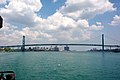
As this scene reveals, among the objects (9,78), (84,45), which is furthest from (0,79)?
(84,45)

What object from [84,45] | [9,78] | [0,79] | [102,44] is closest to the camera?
[9,78]

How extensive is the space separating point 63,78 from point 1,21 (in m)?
29.6

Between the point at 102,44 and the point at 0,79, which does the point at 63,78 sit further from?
the point at 102,44

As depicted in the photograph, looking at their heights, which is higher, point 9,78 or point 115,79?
point 9,78

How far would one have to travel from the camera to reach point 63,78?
1543 inches

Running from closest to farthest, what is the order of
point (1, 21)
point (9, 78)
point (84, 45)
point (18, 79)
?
point (1, 21) < point (9, 78) < point (18, 79) < point (84, 45)

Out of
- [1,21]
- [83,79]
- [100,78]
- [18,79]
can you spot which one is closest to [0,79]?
[1,21]

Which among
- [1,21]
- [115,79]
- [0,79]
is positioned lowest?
[115,79]

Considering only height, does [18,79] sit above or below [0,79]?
below

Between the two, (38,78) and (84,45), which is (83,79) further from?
(84,45)

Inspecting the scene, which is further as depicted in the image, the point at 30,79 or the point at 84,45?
the point at 84,45

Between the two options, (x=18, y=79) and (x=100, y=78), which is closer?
(x=18, y=79)

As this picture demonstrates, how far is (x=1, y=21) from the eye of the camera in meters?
11.1

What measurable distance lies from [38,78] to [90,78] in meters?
10.1
